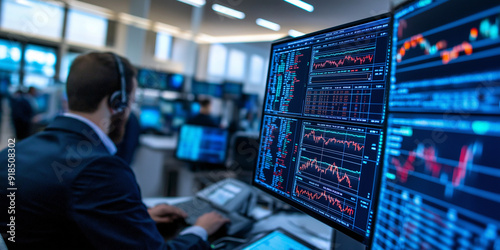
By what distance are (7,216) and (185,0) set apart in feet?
3.50

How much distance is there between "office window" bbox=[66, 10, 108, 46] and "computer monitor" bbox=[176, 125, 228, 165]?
4.61 meters

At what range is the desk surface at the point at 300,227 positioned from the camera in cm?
111

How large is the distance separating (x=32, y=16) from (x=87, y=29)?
275cm

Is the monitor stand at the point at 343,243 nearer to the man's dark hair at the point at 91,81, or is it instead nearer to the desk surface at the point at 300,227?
the desk surface at the point at 300,227

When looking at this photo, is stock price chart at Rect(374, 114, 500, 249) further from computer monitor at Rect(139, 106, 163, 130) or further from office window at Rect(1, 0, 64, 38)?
office window at Rect(1, 0, 64, 38)

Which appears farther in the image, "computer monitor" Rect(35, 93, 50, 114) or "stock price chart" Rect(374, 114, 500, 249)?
"computer monitor" Rect(35, 93, 50, 114)

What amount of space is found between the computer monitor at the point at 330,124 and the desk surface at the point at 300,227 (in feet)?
1.08

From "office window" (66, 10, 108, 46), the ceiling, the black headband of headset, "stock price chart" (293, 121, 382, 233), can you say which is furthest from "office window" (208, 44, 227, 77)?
"stock price chart" (293, 121, 382, 233)

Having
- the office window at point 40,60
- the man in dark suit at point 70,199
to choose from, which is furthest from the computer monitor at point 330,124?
the office window at point 40,60

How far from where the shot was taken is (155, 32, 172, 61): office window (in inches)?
276

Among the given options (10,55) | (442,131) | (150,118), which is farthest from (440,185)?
(10,55)

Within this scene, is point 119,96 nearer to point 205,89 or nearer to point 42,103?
point 205,89

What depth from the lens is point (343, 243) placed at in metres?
0.85

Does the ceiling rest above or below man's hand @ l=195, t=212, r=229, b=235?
above
